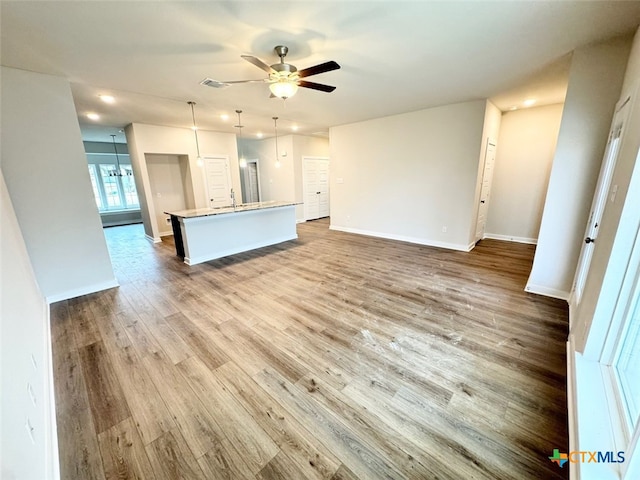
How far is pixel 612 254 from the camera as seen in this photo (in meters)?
1.59

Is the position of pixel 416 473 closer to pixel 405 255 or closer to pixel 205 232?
pixel 405 255

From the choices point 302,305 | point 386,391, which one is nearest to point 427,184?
point 302,305

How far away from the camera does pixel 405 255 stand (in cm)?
476

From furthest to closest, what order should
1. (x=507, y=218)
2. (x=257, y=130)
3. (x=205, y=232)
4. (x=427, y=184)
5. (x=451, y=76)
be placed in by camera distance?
(x=257, y=130) → (x=507, y=218) → (x=427, y=184) → (x=205, y=232) → (x=451, y=76)

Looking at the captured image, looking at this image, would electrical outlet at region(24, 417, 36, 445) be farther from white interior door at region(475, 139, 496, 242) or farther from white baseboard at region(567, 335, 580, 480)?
white interior door at region(475, 139, 496, 242)

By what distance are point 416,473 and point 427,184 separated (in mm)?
4849

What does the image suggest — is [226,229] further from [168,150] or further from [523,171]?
[523,171]

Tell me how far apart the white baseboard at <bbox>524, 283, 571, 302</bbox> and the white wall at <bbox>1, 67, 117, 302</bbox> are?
586cm

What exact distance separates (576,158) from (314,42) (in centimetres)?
309

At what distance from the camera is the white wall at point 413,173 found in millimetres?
4633

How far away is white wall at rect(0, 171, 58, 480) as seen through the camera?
98 centimetres

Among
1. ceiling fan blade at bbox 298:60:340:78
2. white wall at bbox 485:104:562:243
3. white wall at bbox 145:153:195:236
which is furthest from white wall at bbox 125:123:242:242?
white wall at bbox 485:104:562:243

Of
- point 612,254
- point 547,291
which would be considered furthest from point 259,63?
point 547,291

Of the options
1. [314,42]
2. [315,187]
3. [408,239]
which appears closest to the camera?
[314,42]
